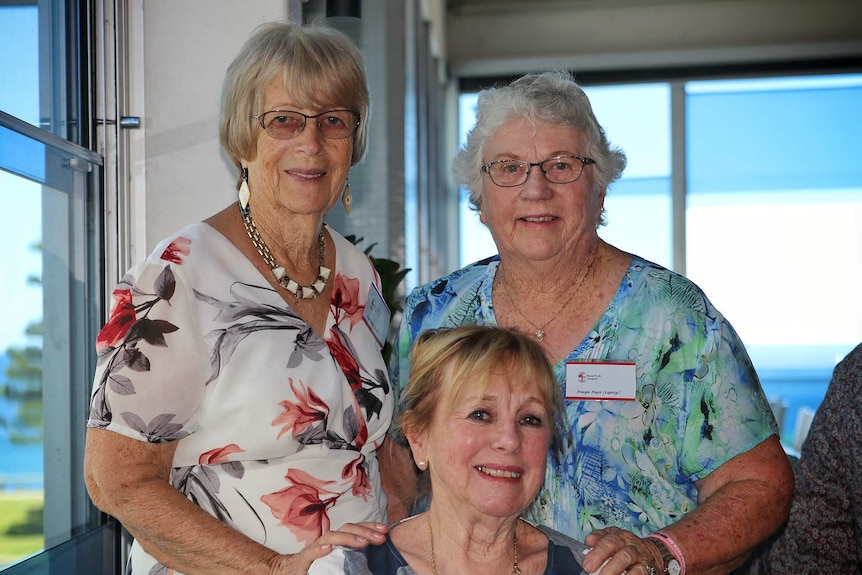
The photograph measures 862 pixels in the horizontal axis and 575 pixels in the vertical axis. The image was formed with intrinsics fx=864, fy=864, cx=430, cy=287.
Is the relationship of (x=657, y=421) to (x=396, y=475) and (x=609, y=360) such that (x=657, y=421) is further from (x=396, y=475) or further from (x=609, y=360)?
(x=396, y=475)

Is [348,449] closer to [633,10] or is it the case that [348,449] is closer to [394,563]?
[394,563]

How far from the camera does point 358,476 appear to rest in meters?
1.99

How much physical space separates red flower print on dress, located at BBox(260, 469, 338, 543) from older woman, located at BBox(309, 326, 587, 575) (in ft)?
0.57

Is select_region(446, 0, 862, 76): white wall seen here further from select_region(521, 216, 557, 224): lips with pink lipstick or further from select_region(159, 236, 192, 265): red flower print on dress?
select_region(159, 236, 192, 265): red flower print on dress

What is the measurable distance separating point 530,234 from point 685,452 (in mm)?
647

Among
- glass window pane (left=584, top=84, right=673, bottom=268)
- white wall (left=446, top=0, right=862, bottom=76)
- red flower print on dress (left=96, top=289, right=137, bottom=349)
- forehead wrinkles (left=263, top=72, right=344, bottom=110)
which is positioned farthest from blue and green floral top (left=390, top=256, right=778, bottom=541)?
glass window pane (left=584, top=84, right=673, bottom=268)

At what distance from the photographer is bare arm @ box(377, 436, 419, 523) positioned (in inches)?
86.9

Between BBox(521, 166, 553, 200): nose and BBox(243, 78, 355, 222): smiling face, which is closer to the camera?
BBox(243, 78, 355, 222): smiling face

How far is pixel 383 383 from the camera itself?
213 centimetres

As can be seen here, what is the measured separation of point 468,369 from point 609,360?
0.47m

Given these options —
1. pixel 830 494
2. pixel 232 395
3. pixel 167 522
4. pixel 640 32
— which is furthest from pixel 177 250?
pixel 640 32

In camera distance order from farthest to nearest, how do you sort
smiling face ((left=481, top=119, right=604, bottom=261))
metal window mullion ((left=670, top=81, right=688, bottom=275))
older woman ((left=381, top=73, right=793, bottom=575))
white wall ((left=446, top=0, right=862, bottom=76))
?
metal window mullion ((left=670, top=81, right=688, bottom=275)) → white wall ((left=446, top=0, right=862, bottom=76)) → smiling face ((left=481, top=119, right=604, bottom=261)) → older woman ((left=381, top=73, right=793, bottom=575))

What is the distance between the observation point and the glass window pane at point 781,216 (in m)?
10.5

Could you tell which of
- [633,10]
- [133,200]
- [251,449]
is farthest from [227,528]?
[633,10]
